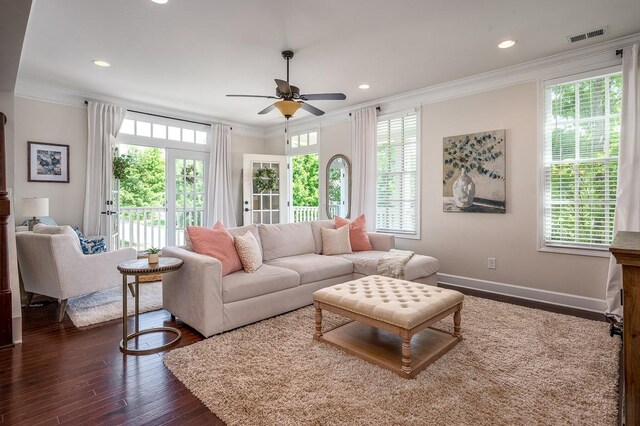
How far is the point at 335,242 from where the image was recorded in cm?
434

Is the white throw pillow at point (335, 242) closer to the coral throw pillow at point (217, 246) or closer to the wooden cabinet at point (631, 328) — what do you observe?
the coral throw pillow at point (217, 246)

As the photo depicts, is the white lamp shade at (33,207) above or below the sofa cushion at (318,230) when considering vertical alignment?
above

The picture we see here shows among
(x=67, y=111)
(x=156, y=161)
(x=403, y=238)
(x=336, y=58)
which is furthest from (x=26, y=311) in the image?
(x=156, y=161)

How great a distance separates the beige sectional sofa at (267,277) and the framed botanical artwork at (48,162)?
Result: 275 centimetres

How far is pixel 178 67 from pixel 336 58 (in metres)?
1.85

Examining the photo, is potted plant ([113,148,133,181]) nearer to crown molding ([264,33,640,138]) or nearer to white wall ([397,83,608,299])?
crown molding ([264,33,640,138])

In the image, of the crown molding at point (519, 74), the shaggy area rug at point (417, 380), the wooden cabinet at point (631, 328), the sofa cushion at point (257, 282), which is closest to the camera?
the wooden cabinet at point (631, 328)

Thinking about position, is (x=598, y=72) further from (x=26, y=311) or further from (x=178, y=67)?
(x=26, y=311)

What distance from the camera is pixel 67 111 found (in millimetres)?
4727

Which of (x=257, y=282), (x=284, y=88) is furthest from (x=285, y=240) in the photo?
(x=284, y=88)

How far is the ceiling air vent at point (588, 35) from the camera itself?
305 centimetres

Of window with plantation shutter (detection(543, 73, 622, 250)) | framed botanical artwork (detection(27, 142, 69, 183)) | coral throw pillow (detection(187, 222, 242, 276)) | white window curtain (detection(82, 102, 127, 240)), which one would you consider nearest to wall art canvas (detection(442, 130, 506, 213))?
window with plantation shutter (detection(543, 73, 622, 250))

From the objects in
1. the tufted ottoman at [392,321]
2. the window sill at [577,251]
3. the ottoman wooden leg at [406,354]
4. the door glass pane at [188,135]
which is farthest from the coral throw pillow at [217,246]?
the door glass pane at [188,135]

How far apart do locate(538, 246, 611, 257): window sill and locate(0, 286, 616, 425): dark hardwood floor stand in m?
3.76
